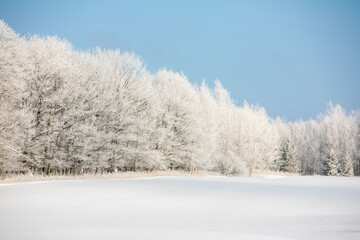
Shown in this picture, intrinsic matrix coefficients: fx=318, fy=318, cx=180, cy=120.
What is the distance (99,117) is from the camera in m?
26.7

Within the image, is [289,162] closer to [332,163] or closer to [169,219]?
[332,163]

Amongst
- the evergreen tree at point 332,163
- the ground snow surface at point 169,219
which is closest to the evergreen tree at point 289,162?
the evergreen tree at point 332,163

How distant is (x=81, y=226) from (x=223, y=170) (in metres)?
33.8

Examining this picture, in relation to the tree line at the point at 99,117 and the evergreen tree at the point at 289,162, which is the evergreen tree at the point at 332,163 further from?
the tree line at the point at 99,117

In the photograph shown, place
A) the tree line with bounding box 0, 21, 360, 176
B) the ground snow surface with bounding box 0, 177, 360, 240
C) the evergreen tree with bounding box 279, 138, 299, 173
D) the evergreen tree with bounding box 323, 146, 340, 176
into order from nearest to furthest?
the ground snow surface with bounding box 0, 177, 360, 240
the tree line with bounding box 0, 21, 360, 176
the evergreen tree with bounding box 323, 146, 340, 176
the evergreen tree with bounding box 279, 138, 299, 173

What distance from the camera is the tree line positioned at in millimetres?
20078

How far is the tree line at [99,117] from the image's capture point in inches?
790

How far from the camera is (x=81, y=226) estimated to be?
6.35 m

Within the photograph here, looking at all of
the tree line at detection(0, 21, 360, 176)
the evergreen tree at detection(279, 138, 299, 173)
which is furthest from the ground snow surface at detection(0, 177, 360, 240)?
the evergreen tree at detection(279, 138, 299, 173)

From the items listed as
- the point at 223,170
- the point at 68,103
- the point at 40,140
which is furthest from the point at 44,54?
the point at 223,170

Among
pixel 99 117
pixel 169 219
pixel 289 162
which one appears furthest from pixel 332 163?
pixel 169 219

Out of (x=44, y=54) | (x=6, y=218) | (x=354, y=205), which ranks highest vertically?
(x=44, y=54)

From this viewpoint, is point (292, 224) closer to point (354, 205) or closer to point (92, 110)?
point (354, 205)

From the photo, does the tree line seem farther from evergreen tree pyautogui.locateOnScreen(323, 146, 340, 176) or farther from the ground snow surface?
evergreen tree pyautogui.locateOnScreen(323, 146, 340, 176)
